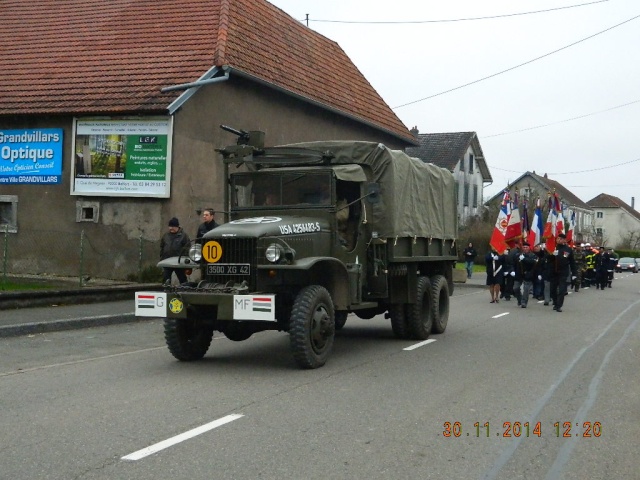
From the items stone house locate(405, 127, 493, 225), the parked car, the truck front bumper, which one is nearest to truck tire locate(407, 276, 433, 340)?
the truck front bumper

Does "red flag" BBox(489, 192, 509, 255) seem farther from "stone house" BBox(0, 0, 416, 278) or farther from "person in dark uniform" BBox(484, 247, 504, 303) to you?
"stone house" BBox(0, 0, 416, 278)

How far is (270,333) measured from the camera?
44.7 feet

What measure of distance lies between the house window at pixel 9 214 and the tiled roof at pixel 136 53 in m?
2.16

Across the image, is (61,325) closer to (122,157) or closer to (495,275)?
(122,157)

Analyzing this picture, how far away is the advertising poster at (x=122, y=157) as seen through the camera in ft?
64.1

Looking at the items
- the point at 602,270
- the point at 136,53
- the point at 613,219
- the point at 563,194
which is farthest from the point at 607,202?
the point at 136,53

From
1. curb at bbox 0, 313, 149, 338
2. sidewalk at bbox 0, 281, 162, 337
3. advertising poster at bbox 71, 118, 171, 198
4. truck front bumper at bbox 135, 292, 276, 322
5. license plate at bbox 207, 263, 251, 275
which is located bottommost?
curb at bbox 0, 313, 149, 338

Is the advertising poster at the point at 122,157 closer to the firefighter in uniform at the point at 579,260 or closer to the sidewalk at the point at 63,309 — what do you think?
the sidewalk at the point at 63,309

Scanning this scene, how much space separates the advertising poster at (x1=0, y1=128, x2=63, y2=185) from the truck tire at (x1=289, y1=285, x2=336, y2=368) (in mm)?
12777

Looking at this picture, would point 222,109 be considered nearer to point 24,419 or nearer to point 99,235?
point 99,235

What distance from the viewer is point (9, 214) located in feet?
69.2

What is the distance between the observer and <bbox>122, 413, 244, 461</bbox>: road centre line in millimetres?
5738

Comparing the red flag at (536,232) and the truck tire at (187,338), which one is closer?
the truck tire at (187,338)
